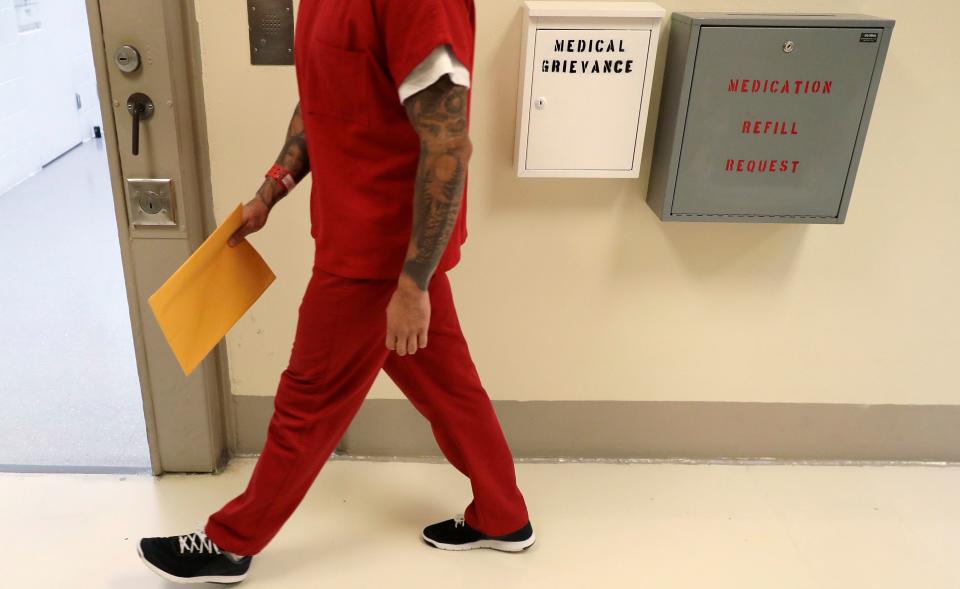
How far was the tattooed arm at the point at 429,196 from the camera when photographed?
120 centimetres

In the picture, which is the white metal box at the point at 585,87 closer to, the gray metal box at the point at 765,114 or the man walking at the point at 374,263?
the gray metal box at the point at 765,114

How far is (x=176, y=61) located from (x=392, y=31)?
77 centimetres

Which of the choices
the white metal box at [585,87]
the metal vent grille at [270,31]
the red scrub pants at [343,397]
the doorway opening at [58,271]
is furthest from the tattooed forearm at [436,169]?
the doorway opening at [58,271]

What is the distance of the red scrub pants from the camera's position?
1483 millimetres

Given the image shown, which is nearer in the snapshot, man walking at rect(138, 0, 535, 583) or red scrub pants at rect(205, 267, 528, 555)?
man walking at rect(138, 0, 535, 583)

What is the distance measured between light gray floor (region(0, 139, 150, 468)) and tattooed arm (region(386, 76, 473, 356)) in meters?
1.20

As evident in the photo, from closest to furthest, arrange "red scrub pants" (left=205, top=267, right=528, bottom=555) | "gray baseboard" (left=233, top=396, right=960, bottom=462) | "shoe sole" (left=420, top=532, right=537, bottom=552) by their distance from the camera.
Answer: "red scrub pants" (left=205, top=267, right=528, bottom=555)
"shoe sole" (left=420, top=532, right=537, bottom=552)
"gray baseboard" (left=233, top=396, right=960, bottom=462)

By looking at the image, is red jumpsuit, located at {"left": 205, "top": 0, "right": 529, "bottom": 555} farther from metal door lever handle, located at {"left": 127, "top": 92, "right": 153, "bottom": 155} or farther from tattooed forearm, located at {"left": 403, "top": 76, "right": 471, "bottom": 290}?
metal door lever handle, located at {"left": 127, "top": 92, "right": 153, "bottom": 155}

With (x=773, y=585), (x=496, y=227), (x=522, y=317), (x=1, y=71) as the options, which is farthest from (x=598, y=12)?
(x=1, y=71)

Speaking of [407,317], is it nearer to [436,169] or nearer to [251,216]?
[436,169]

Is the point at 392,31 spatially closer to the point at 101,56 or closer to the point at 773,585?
the point at 101,56

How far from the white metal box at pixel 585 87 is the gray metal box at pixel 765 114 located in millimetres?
93

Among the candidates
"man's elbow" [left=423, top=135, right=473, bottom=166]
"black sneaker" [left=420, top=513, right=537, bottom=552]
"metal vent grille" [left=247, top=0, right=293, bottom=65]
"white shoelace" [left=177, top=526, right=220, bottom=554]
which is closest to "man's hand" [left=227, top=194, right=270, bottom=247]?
"metal vent grille" [left=247, top=0, right=293, bottom=65]

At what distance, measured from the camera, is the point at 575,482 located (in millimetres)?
2123
